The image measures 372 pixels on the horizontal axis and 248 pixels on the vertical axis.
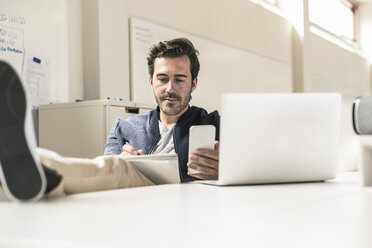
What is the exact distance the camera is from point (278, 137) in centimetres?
123

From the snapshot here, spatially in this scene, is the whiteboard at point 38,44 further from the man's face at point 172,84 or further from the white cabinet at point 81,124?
the man's face at point 172,84

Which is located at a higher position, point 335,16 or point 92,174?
point 335,16

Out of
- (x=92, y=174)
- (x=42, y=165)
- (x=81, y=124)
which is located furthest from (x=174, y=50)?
(x=42, y=165)

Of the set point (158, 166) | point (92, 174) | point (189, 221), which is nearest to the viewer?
point (189, 221)

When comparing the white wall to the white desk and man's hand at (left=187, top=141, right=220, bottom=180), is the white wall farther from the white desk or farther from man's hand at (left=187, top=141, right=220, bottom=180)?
the white desk

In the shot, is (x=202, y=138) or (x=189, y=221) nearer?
(x=189, y=221)

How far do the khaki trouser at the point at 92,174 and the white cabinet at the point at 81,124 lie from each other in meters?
1.79

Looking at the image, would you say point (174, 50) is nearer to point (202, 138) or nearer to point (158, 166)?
point (202, 138)

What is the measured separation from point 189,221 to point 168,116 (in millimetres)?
1719

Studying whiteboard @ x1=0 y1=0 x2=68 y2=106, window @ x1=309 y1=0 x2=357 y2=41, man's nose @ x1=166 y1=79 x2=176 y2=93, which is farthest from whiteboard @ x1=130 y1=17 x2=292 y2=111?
man's nose @ x1=166 y1=79 x2=176 y2=93

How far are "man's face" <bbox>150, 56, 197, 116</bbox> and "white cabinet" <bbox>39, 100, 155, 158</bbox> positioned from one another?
67cm

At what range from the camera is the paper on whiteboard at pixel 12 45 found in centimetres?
293

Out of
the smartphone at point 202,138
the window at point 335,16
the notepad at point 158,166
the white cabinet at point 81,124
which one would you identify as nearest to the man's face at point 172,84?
the white cabinet at point 81,124

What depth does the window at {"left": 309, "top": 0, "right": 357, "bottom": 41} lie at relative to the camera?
7.08 meters
